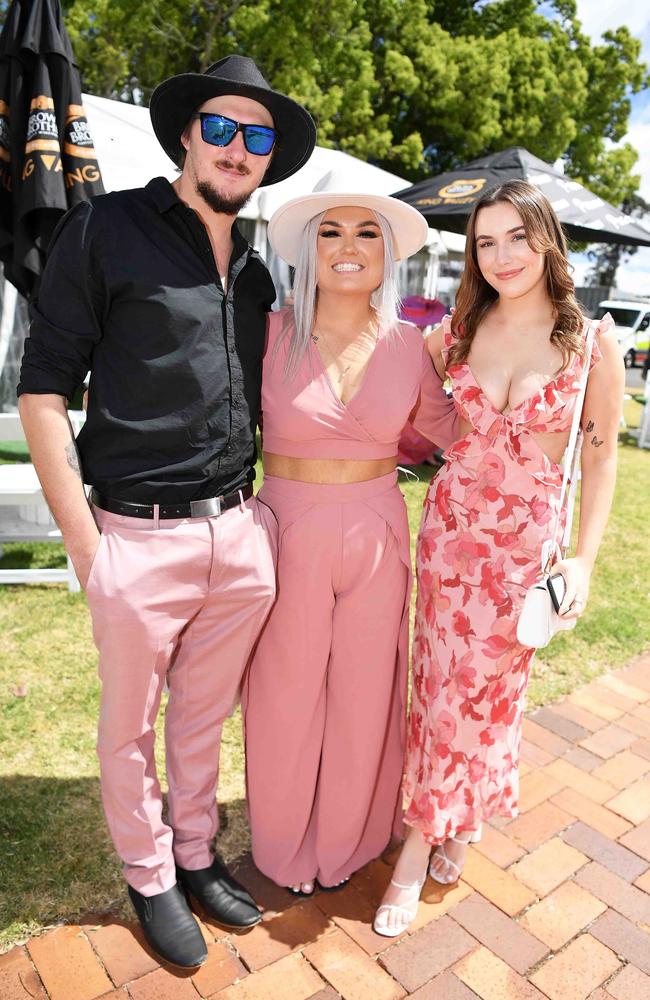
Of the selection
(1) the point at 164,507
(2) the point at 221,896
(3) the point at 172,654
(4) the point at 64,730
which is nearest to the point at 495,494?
(1) the point at 164,507

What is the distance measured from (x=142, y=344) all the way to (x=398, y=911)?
182 cm

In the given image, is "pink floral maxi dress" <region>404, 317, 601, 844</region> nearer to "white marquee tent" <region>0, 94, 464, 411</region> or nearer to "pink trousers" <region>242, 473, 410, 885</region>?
"pink trousers" <region>242, 473, 410, 885</region>

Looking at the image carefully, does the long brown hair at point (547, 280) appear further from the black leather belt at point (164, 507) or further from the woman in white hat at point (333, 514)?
the black leather belt at point (164, 507)

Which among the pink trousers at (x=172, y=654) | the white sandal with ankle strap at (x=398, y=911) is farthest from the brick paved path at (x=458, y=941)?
the pink trousers at (x=172, y=654)

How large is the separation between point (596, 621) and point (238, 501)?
312cm

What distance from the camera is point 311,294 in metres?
2.15

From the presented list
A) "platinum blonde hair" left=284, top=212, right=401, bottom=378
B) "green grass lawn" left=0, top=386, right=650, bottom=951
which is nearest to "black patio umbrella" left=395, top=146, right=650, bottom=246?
"green grass lawn" left=0, top=386, right=650, bottom=951

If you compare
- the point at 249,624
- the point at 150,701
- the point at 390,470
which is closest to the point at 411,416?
the point at 390,470

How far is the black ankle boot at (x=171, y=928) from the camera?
81.7 inches

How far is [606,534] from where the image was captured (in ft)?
20.7

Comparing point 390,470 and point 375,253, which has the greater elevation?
point 375,253

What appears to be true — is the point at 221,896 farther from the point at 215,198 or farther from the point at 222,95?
the point at 222,95

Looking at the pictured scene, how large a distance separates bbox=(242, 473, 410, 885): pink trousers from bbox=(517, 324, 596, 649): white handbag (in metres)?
0.43

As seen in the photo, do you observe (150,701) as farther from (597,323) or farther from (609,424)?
(597,323)
